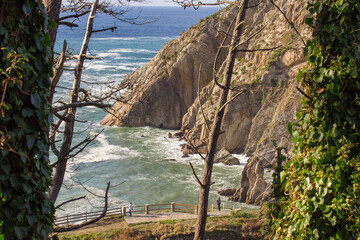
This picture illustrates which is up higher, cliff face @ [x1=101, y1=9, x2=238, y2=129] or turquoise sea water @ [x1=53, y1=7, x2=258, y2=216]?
cliff face @ [x1=101, y1=9, x2=238, y2=129]

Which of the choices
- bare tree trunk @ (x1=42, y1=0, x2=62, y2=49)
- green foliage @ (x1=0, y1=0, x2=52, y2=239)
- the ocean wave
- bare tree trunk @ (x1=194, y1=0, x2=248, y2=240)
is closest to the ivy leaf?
green foliage @ (x1=0, y1=0, x2=52, y2=239)

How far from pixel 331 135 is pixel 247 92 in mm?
35704

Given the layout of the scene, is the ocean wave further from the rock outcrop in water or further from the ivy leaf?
the ivy leaf

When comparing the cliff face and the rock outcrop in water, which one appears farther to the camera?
the cliff face

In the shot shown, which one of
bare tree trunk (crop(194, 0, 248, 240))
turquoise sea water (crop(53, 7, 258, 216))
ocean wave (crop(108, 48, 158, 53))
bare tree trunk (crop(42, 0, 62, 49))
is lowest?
turquoise sea water (crop(53, 7, 258, 216))

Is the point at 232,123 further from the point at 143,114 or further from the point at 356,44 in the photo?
the point at 356,44

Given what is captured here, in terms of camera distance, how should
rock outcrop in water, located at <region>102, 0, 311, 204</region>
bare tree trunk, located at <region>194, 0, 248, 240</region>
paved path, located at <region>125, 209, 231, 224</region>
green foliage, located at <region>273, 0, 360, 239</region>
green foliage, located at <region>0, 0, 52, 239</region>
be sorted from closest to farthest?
green foliage, located at <region>0, 0, 52, 239</region>
green foliage, located at <region>273, 0, 360, 239</region>
bare tree trunk, located at <region>194, 0, 248, 240</region>
paved path, located at <region>125, 209, 231, 224</region>
rock outcrop in water, located at <region>102, 0, 311, 204</region>

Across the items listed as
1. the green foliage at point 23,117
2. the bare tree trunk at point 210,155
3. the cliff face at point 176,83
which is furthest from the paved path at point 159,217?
the cliff face at point 176,83

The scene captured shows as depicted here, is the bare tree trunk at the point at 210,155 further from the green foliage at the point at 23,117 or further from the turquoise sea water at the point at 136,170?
the turquoise sea water at the point at 136,170

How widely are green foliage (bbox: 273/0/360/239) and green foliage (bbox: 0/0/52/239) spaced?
120 inches

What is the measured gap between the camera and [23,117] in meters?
3.34

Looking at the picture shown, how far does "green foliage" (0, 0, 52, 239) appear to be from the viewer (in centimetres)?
324

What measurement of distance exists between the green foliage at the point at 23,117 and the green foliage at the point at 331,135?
305cm

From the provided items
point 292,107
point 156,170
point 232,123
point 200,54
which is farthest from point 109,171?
point 200,54
